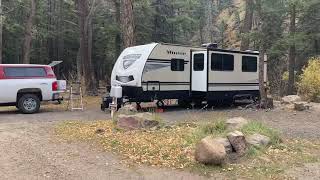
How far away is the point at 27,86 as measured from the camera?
16.0 metres

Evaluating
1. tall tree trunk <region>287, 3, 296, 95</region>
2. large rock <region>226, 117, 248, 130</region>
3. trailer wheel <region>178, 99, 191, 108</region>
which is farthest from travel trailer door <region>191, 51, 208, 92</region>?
tall tree trunk <region>287, 3, 296, 95</region>

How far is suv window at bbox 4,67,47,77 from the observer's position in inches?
619

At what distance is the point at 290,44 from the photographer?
78.3ft

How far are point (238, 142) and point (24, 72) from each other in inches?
399

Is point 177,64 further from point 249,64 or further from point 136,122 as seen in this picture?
point 136,122

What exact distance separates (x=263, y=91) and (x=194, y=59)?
11.0 feet

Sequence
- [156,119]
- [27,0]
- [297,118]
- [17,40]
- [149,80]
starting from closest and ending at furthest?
[156,119], [297,118], [149,80], [27,0], [17,40]

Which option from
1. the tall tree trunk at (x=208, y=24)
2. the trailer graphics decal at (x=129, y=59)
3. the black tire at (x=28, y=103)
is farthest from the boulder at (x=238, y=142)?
the tall tree trunk at (x=208, y=24)

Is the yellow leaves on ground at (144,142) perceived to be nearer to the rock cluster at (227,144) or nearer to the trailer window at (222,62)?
the rock cluster at (227,144)

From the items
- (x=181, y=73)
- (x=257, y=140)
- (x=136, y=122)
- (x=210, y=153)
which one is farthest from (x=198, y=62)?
(x=210, y=153)

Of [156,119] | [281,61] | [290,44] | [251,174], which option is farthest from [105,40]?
[251,174]

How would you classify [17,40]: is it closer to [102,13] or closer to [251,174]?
[102,13]

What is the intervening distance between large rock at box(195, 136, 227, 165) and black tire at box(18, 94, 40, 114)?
1002cm

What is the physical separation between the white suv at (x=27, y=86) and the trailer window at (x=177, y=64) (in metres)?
4.53
